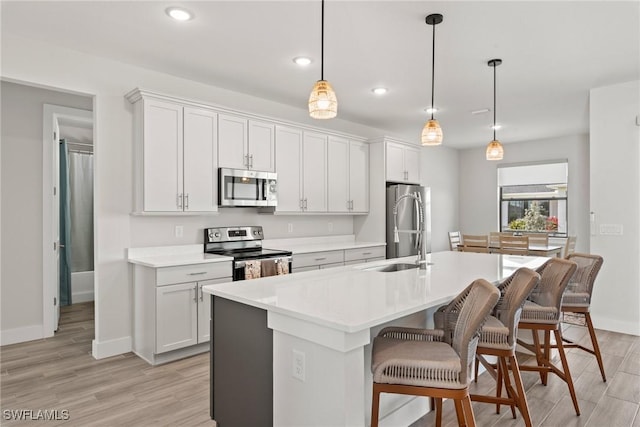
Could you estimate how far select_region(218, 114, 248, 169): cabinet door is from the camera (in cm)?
395

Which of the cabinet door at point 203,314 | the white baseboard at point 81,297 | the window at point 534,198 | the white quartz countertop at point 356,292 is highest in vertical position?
the window at point 534,198

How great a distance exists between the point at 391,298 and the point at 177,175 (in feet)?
8.48

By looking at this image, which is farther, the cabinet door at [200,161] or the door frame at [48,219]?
the door frame at [48,219]

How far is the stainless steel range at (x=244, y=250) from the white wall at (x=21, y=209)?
68.5 inches

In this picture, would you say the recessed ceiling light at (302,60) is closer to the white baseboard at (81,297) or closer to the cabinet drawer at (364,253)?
the cabinet drawer at (364,253)

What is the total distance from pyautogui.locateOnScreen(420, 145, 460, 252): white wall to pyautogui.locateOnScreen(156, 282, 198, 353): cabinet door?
5196 mm

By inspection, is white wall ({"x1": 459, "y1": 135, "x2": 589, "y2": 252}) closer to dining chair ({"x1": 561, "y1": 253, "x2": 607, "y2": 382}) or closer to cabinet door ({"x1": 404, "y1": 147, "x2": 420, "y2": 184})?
cabinet door ({"x1": 404, "y1": 147, "x2": 420, "y2": 184})

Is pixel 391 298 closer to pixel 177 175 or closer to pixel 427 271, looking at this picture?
pixel 427 271

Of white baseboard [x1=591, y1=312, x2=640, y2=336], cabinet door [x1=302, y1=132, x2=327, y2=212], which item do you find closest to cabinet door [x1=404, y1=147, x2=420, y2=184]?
cabinet door [x1=302, y1=132, x2=327, y2=212]

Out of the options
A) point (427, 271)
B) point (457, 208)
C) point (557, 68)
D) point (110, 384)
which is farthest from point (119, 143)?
point (457, 208)

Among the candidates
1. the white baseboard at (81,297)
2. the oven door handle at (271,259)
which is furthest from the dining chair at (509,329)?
the white baseboard at (81,297)

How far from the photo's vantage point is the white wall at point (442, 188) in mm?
7586

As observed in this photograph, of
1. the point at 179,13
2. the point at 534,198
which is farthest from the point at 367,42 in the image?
the point at 534,198

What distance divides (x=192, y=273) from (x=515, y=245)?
4.36 meters
